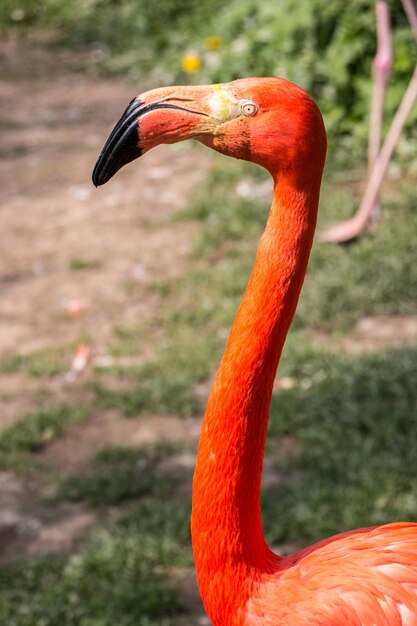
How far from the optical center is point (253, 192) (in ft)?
20.1

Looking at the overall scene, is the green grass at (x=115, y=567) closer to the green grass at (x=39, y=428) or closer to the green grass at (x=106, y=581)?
the green grass at (x=106, y=581)

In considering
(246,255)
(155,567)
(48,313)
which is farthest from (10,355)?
A: (155,567)

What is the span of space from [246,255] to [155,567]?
7.80ft

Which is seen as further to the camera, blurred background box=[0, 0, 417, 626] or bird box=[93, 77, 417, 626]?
A: blurred background box=[0, 0, 417, 626]

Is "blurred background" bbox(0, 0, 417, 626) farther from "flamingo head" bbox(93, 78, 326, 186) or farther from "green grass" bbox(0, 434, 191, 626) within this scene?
"flamingo head" bbox(93, 78, 326, 186)

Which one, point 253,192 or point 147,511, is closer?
point 147,511

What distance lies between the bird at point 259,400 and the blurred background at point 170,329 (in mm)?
1197

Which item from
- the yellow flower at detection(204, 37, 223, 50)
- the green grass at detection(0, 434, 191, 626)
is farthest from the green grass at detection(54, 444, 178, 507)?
the yellow flower at detection(204, 37, 223, 50)

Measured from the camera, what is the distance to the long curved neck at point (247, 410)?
192 cm

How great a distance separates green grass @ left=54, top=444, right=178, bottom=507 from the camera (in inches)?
151

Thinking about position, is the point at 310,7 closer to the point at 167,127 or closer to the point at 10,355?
the point at 10,355

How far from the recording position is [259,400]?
6.54 ft

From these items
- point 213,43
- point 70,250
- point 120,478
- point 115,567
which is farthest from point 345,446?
point 213,43

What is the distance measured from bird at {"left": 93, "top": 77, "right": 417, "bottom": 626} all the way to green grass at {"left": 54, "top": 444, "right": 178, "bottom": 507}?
5.68 feet
